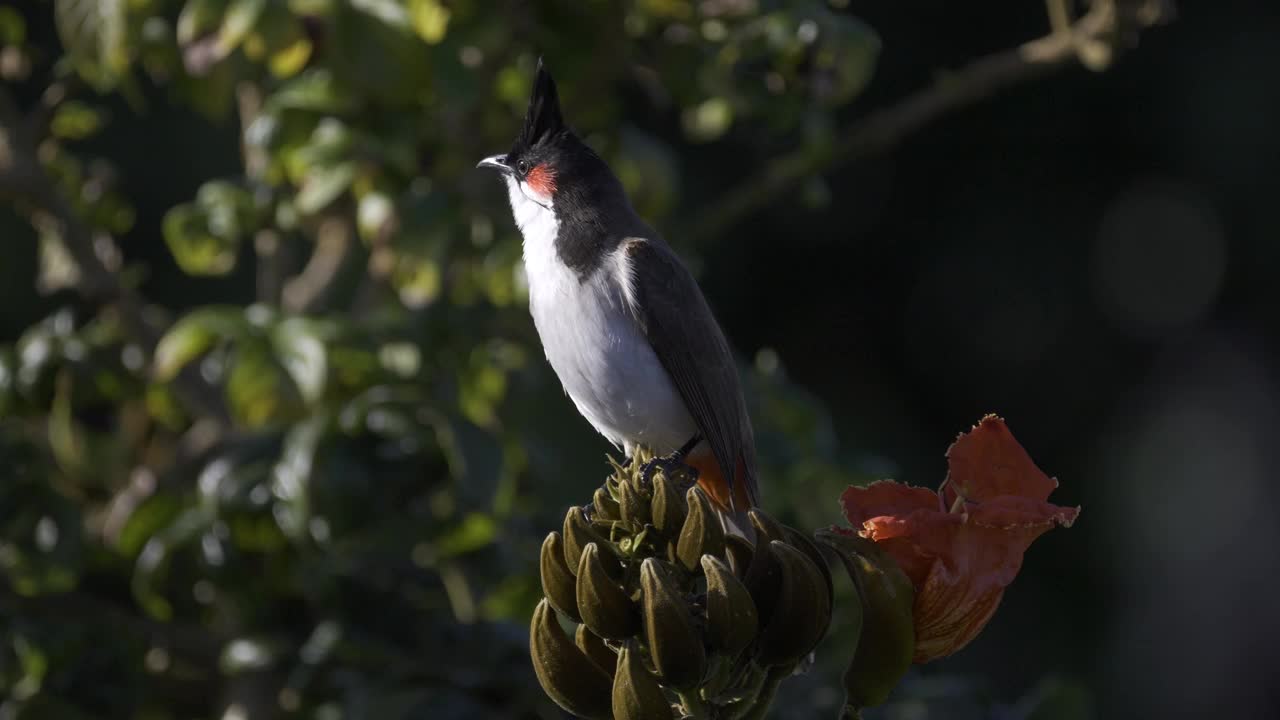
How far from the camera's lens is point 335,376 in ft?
7.48

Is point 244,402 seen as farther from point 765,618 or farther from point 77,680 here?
point 765,618

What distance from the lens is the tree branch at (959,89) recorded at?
2223mm

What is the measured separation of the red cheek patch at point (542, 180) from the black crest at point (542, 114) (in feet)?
0.16

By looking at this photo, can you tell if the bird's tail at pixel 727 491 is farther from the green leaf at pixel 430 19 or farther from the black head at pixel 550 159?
the green leaf at pixel 430 19

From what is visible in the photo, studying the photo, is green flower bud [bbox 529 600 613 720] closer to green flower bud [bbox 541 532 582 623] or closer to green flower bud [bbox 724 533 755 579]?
green flower bud [bbox 541 532 582 623]

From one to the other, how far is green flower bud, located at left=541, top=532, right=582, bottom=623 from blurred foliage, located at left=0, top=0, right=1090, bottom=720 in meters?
0.84

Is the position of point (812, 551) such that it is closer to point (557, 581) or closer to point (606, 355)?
point (557, 581)

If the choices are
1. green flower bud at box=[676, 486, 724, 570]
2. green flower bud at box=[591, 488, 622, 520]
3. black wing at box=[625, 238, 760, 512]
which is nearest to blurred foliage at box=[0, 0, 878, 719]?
black wing at box=[625, 238, 760, 512]

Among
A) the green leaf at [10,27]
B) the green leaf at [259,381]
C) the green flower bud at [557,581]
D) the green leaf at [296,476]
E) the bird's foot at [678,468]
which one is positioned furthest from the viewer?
the green leaf at [10,27]

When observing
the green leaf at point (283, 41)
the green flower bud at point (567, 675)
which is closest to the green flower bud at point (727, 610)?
the green flower bud at point (567, 675)

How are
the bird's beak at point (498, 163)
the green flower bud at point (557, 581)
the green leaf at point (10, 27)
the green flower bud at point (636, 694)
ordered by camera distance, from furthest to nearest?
1. the green leaf at point (10, 27)
2. the bird's beak at point (498, 163)
3. the green flower bud at point (557, 581)
4. the green flower bud at point (636, 694)

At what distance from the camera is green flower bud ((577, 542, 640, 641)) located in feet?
3.87

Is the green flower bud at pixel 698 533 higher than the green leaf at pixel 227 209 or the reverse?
higher

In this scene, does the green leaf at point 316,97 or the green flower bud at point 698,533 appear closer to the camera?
the green flower bud at point 698,533
